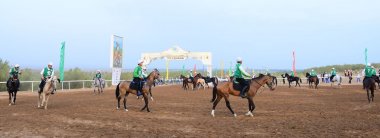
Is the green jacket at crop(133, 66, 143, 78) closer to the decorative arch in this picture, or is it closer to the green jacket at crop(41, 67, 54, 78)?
the green jacket at crop(41, 67, 54, 78)

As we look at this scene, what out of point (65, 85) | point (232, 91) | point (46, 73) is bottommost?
point (65, 85)

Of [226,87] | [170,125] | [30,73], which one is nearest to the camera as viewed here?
[170,125]

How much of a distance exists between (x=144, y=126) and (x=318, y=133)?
4773 millimetres

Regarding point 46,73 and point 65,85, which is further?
point 65,85

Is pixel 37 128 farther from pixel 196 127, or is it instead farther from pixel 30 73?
pixel 30 73

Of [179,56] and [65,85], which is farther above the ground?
[179,56]

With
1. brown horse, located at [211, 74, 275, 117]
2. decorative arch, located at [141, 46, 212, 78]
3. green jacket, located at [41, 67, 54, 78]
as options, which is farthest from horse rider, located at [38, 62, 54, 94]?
decorative arch, located at [141, 46, 212, 78]

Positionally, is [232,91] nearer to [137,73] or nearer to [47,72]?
[137,73]

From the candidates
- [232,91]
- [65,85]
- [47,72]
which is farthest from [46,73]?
[65,85]

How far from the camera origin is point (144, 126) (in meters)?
10.8

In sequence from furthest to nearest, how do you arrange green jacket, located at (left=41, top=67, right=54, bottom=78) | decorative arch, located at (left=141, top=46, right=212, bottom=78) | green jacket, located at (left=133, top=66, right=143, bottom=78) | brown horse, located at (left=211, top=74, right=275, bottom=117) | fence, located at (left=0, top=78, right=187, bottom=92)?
decorative arch, located at (left=141, top=46, right=212, bottom=78) → fence, located at (left=0, top=78, right=187, bottom=92) → green jacket, located at (left=41, top=67, right=54, bottom=78) → green jacket, located at (left=133, top=66, right=143, bottom=78) → brown horse, located at (left=211, top=74, right=275, bottom=117)

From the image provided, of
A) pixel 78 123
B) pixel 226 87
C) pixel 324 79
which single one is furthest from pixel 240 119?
pixel 324 79

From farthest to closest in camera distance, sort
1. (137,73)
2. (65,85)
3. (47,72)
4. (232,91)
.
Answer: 1. (65,85)
2. (47,72)
3. (137,73)
4. (232,91)

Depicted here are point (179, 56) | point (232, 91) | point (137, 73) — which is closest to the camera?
point (232, 91)
